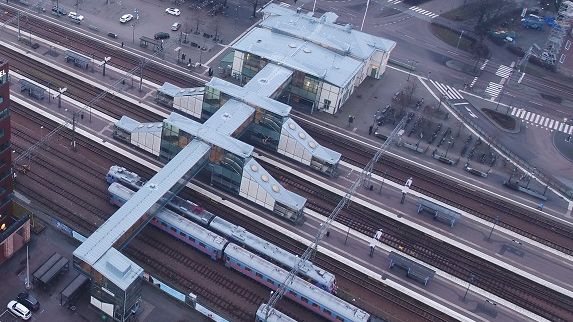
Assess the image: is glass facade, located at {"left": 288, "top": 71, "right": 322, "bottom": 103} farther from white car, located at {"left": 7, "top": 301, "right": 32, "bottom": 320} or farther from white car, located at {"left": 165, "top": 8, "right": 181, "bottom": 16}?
white car, located at {"left": 7, "top": 301, "right": 32, "bottom": 320}

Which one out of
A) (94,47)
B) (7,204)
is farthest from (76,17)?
(7,204)

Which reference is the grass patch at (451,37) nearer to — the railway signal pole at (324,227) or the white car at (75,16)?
the railway signal pole at (324,227)

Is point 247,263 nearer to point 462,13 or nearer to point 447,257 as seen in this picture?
point 447,257

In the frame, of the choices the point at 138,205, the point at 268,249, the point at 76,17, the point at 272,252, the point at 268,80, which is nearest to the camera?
the point at 138,205

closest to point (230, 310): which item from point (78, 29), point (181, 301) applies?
point (181, 301)

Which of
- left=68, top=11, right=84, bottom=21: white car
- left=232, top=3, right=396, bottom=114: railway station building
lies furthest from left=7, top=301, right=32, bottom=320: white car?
left=68, top=11, right=84, bottom=21: white car

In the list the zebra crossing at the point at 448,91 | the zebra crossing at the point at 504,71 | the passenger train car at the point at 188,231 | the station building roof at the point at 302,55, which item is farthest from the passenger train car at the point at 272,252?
the zebra crossing at the point at 504,71
